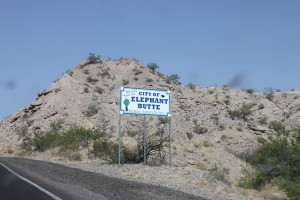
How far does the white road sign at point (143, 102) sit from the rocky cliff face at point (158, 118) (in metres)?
14.6

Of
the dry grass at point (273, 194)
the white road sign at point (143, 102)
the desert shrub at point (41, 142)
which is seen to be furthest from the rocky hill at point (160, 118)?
the dry grass at point (273, 194)

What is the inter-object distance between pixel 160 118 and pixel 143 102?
2543 centimetres

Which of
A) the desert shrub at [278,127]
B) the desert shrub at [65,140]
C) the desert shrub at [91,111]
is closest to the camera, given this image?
the desert shrub at [65,140]

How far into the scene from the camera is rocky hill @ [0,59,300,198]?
49.2 m

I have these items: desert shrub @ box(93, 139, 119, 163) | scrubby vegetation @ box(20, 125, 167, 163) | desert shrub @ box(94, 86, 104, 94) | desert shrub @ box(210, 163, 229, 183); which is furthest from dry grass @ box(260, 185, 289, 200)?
desert shrub @ box(94, 86, 104, 94)

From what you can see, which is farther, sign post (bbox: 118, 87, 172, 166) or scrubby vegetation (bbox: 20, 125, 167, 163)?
scrubby vegetation (bbox: 20, 125, 167, 163)

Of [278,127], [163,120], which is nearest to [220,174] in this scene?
[163,120]

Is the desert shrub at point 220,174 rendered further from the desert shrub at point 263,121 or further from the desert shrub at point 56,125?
the desert shrub at point 263,121

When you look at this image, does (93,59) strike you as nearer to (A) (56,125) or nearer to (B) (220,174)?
(A) (56,125)

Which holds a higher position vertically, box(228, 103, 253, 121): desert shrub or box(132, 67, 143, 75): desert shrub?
box(132, 67, 143, 75): desert shrub

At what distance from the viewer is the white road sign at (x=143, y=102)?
2651 cm

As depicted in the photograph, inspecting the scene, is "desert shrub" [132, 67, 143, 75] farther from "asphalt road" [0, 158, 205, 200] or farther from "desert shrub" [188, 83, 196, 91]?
"asphalt road" [0, 158, 205, 200]

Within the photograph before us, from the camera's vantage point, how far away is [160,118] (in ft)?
171

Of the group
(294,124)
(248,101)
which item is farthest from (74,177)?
(248,101)
